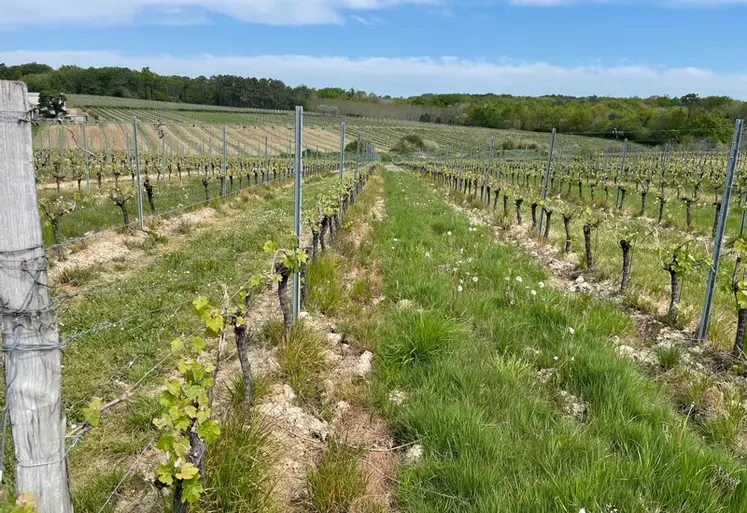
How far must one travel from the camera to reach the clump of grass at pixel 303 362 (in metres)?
3.89

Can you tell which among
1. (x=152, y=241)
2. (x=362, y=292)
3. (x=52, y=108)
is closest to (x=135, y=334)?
(x=362, y=292)

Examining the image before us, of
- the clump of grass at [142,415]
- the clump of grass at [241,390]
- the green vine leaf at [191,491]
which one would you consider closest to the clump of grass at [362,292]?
the clump of grass at [241,390]

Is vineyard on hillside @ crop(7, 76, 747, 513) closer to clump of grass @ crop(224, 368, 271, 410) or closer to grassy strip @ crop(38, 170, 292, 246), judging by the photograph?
clump of grass @ crop(224, 368, 271, 410)

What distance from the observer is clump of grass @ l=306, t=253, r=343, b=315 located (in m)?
5.61

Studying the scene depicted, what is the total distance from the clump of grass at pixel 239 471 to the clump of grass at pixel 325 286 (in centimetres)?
260

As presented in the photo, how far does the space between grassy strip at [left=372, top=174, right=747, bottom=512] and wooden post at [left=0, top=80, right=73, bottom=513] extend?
183 cm

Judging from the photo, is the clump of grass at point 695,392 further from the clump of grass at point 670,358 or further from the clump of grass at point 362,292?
the clump of grass at point 362,292

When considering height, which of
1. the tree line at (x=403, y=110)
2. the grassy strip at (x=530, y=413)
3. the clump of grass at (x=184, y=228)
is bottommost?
the clump of grass at (x=184, y=228)

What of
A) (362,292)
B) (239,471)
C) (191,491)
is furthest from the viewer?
(362,292)

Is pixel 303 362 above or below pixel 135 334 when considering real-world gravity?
above

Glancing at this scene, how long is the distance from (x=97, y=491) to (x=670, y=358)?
4.74 m

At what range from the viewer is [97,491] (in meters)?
2.68

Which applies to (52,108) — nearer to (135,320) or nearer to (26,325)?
(26,325)

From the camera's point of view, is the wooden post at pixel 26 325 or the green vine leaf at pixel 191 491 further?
the green vine leaf at pixel 191 491
